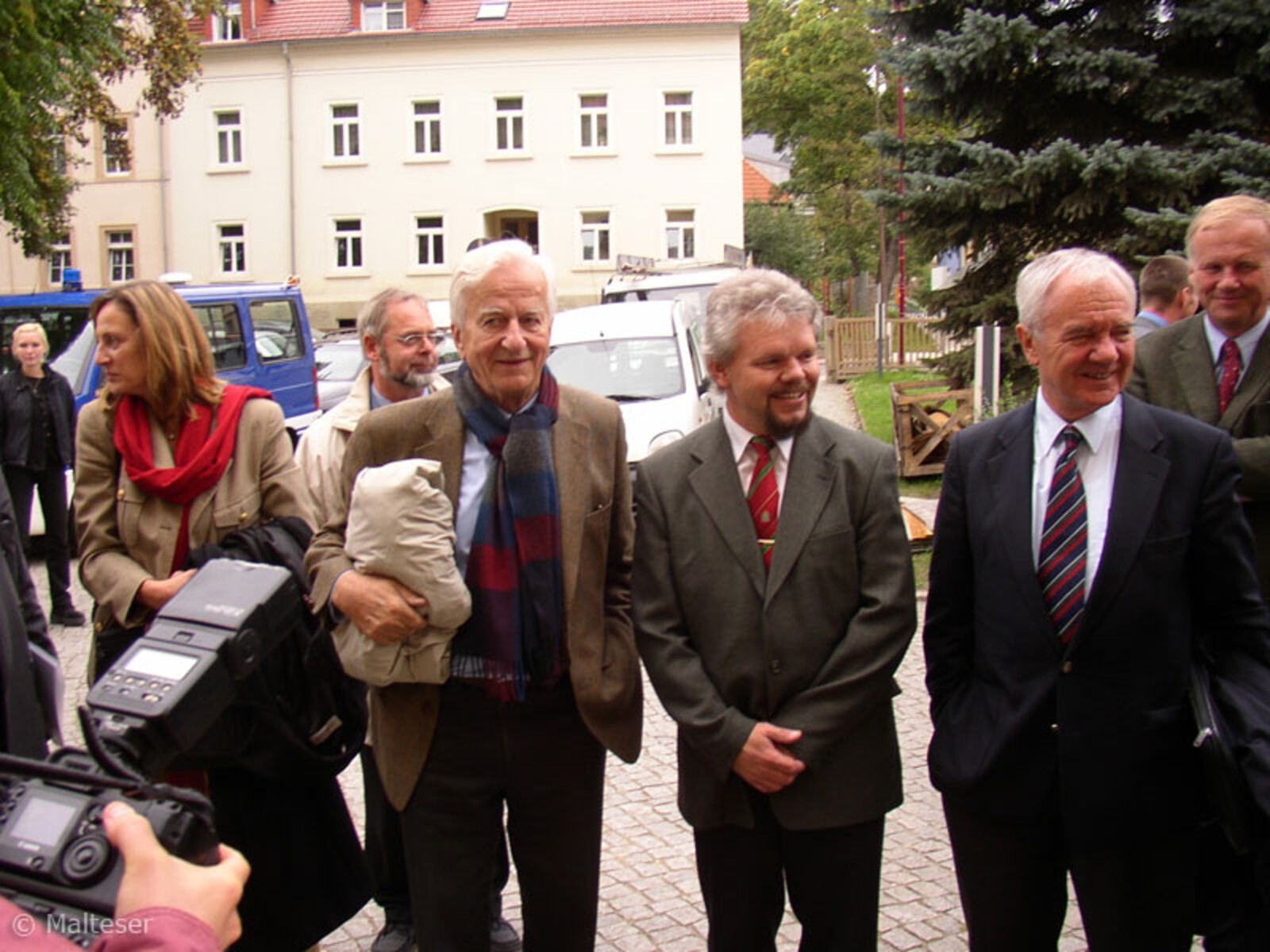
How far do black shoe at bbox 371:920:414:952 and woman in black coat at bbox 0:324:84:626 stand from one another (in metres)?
5.38

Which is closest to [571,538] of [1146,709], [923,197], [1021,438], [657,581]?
[657,581]

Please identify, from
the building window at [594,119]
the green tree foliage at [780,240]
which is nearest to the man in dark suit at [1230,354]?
the building window at [594,119]

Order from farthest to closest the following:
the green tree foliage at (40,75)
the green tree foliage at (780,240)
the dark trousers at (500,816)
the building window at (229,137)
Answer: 1. the green tree foliage at (780,240)
2. the building window at (229,137)
3. the green tree foliage at (40,75)
4. the dark trousers at (500,816)

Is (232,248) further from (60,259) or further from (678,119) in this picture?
(678,119)

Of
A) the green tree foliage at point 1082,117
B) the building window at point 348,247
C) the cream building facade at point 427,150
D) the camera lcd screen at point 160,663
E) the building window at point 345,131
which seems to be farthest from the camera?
the building window at point 348,247

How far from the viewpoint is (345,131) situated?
34.6 meters

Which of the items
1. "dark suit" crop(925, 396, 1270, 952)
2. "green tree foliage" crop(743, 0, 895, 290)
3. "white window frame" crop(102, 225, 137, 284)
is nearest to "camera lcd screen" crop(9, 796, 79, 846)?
"dark suit" crop(925, 396, 1270, 952)

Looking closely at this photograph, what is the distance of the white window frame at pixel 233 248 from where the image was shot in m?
34.9

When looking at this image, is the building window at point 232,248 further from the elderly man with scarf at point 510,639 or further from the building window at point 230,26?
the elderly man with scarf at point 510,639

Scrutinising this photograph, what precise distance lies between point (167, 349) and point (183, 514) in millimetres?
442

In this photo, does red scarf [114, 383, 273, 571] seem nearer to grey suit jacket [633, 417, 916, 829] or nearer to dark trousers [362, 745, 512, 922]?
dark trousers [362, 745, 512, 922]

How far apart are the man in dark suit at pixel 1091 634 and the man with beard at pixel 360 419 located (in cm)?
147

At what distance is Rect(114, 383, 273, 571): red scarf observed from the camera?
3072mm

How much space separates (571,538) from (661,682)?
0.39 m
